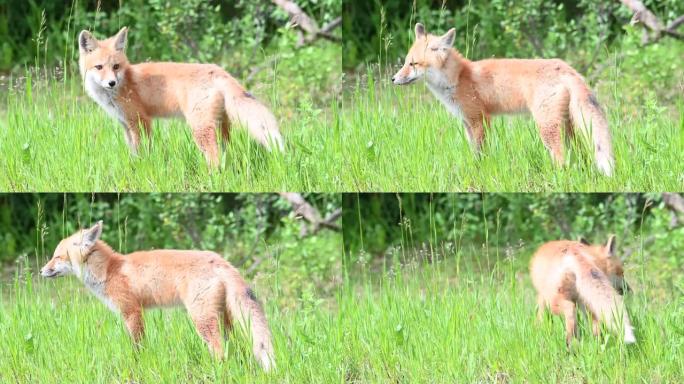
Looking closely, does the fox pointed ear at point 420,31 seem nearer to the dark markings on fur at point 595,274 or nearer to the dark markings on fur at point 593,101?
the dark markings on fur at point 593,101

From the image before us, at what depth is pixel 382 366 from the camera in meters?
8.32

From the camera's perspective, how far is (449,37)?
890cm

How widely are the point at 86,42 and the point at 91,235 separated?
4.68 ft

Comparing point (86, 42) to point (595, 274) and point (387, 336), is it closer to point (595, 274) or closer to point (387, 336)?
point (387, 336)

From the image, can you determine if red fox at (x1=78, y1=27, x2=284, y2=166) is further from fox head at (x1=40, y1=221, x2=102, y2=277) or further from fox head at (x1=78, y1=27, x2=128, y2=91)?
fox head at (x1=40, y1=221, x2=102, y2=277)

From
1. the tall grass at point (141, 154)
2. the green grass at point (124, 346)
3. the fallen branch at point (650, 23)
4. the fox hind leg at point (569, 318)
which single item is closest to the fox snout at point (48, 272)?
the green grass at point (124, 346)

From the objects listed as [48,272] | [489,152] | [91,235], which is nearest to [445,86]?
[489,152]

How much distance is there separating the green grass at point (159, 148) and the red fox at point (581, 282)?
1638 millimetres

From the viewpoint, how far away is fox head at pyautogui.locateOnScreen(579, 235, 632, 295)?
27.9ft

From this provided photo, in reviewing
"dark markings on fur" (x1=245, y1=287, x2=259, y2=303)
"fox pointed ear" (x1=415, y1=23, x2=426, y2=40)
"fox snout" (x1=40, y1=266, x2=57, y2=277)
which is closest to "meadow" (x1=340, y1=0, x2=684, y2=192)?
"fox pointed ear" (x1=415, y1=23, x2=426, y2=40)

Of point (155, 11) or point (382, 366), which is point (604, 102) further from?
point (155, 11)

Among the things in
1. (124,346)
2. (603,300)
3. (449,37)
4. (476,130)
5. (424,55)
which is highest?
(449,37)

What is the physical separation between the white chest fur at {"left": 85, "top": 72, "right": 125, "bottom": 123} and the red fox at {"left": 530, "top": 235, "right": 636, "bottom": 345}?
3.19 m

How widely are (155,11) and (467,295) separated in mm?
3232
